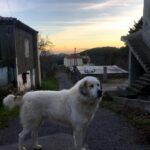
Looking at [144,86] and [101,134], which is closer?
[101,134]

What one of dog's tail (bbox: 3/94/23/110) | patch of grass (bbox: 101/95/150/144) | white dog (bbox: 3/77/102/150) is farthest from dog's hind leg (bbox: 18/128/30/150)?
patch of grass (bbox: 101/95/150/144)

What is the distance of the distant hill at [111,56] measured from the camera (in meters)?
60.1

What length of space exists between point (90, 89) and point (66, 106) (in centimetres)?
74

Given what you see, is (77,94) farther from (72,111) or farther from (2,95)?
(2,95)

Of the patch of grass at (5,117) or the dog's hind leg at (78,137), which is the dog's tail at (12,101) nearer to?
the dog's hind leg at (78,137)

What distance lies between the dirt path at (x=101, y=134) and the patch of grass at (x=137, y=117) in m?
0.19

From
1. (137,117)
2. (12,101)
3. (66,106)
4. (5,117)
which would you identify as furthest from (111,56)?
(66,106)

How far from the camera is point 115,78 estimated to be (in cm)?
4603

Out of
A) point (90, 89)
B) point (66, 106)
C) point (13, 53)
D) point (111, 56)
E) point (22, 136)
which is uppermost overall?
point (13, 53)

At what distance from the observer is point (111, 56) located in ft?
217

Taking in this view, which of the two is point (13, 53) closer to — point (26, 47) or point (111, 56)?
point (26, 47)

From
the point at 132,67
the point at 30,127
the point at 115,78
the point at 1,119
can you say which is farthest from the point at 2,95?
the point at 115,78

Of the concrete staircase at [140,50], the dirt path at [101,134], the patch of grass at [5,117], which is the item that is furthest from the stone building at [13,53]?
the dirt path at [101,134]

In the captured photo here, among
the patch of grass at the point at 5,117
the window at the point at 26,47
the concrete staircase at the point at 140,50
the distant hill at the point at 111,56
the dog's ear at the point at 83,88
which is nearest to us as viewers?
the dog's ear at the point at 83,88
